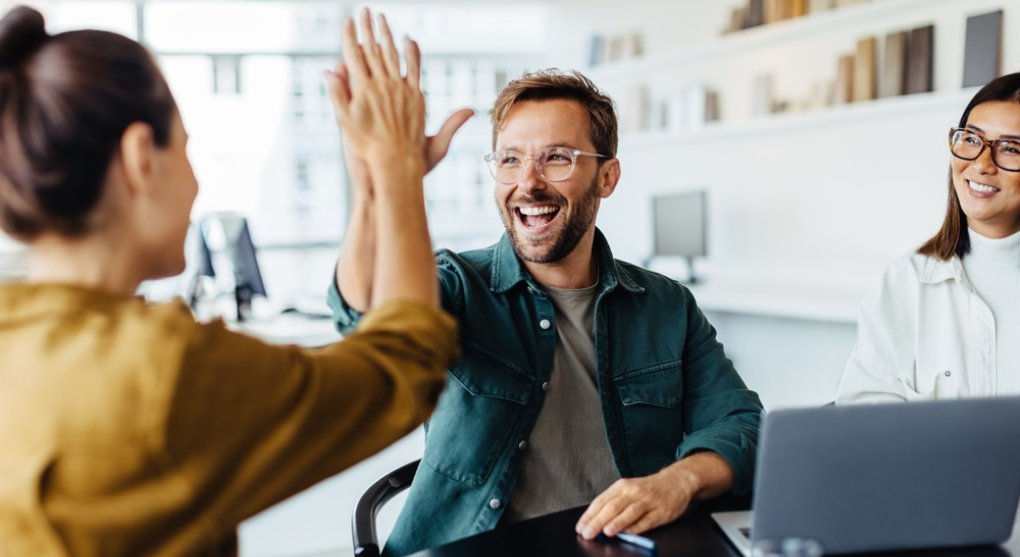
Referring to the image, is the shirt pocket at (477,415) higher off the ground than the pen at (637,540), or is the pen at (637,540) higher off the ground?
the shirt pocket at (477,415)

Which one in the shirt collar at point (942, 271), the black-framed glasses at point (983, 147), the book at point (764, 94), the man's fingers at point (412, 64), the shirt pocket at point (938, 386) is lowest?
the shirt pocket at point (938, 386)

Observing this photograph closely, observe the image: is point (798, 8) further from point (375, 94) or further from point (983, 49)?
point (375, 94)

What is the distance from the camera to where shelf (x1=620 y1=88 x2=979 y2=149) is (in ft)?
12.8

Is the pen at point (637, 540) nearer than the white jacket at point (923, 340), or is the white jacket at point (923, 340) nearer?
the pen at point (637, 540)

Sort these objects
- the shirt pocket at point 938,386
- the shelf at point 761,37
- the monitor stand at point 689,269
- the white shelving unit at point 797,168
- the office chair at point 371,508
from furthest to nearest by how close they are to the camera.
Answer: the monitor stand at point 689,269, the shelf at point 761,37, the white shelving unit at point 797,168, the shirt pocket at point 938,386, the office chair at point 371,508

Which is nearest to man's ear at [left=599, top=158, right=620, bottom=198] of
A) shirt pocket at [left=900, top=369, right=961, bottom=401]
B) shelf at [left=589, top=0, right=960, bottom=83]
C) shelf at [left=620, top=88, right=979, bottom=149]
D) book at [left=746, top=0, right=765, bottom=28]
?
shirt pocket at [left=900, top=369, right=961, bottom=401]

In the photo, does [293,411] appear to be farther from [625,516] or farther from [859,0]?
[859,0]

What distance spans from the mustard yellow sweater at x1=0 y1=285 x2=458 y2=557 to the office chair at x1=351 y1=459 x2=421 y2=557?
0.59 m

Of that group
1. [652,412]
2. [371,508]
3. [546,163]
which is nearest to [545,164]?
[546,163]

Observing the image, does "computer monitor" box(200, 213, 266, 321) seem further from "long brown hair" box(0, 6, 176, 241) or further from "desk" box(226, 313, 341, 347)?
"long brown hair" box(0, 6, 176, 241)

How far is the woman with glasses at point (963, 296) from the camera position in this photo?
2.01m

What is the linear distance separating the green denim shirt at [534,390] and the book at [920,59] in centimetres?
266

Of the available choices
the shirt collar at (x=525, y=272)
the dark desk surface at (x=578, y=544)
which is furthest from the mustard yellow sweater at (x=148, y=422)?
the shirt collar at (x=525, y=272)

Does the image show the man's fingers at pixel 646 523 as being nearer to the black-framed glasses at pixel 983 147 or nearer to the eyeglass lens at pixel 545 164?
the eyeglass lens at pixel 545 164
